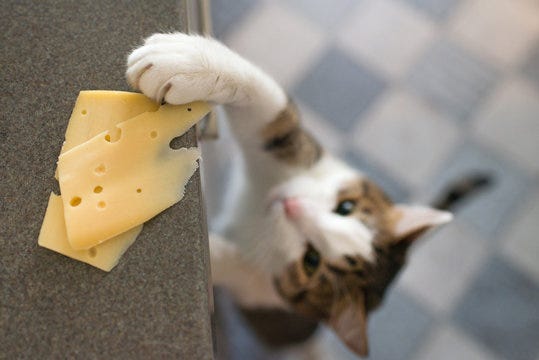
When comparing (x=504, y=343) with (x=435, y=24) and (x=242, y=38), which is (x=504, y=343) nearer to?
(x=435, y=24)

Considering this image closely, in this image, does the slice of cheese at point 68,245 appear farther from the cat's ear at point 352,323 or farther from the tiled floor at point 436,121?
the tiled floor at point 436,121

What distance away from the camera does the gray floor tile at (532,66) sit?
5.47 feet

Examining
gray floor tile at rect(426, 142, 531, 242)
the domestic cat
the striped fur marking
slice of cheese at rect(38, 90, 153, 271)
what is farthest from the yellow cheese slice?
gray floor tile at rect(426, 142, 531, 242)

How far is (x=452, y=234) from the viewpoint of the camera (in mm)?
1559

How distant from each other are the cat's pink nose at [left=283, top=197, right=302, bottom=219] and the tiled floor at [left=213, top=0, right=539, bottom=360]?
2.21ft

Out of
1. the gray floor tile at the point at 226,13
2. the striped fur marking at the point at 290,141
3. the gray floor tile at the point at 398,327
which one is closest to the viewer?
the striped fur marking at the point at 290,141

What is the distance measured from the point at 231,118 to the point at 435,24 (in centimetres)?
107

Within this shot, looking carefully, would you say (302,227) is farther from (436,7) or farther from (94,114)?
(436,7)

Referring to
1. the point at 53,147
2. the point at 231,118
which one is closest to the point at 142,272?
the point at 53,147

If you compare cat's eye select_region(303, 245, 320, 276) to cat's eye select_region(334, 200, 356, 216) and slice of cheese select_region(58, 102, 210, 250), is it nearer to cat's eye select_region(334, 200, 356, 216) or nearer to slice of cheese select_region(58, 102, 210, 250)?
cat's eye select_region(334, 200, 356, 216)

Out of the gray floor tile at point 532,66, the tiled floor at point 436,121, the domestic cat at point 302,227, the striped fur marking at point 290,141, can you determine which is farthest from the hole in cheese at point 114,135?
the gray floor tile at point 532,66

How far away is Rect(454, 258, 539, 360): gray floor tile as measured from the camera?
1495 millimetres

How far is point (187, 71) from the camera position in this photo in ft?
2.07

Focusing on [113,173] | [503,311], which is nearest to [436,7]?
[503,311]
